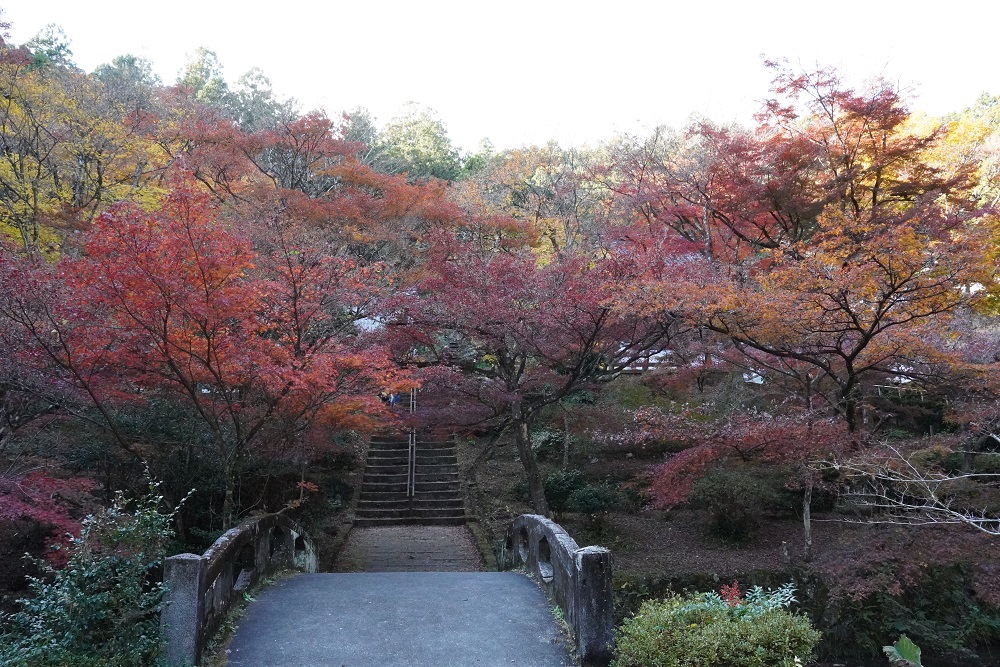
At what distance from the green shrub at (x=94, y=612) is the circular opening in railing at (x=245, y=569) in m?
1.71

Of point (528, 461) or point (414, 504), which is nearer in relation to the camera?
point (528, 461)

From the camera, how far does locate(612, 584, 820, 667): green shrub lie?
13.2 feet

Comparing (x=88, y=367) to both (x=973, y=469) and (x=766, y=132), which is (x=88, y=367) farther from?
(x=973, y=469)

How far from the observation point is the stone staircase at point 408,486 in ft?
46.1

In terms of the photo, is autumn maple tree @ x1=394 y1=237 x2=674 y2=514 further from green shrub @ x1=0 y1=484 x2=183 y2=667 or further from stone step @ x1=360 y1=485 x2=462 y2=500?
green shrub @ x1=0 y1=484 x2=183 y2=667

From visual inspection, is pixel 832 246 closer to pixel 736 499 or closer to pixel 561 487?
pixel 736 499

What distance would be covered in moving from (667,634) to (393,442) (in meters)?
13.3

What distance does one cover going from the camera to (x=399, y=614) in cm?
596

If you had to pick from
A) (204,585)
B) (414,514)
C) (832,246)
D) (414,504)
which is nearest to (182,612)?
(204,585)

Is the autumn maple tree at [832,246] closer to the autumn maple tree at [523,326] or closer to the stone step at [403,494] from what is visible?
the autumn maple tree at [523,326]

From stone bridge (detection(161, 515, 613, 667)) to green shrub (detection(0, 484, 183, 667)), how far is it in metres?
0.25

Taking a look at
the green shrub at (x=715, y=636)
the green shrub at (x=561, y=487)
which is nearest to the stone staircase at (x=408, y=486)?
the green shrub at (x=561, y=487)

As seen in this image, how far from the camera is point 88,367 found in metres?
7.43

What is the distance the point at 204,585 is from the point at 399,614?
1755 mm
